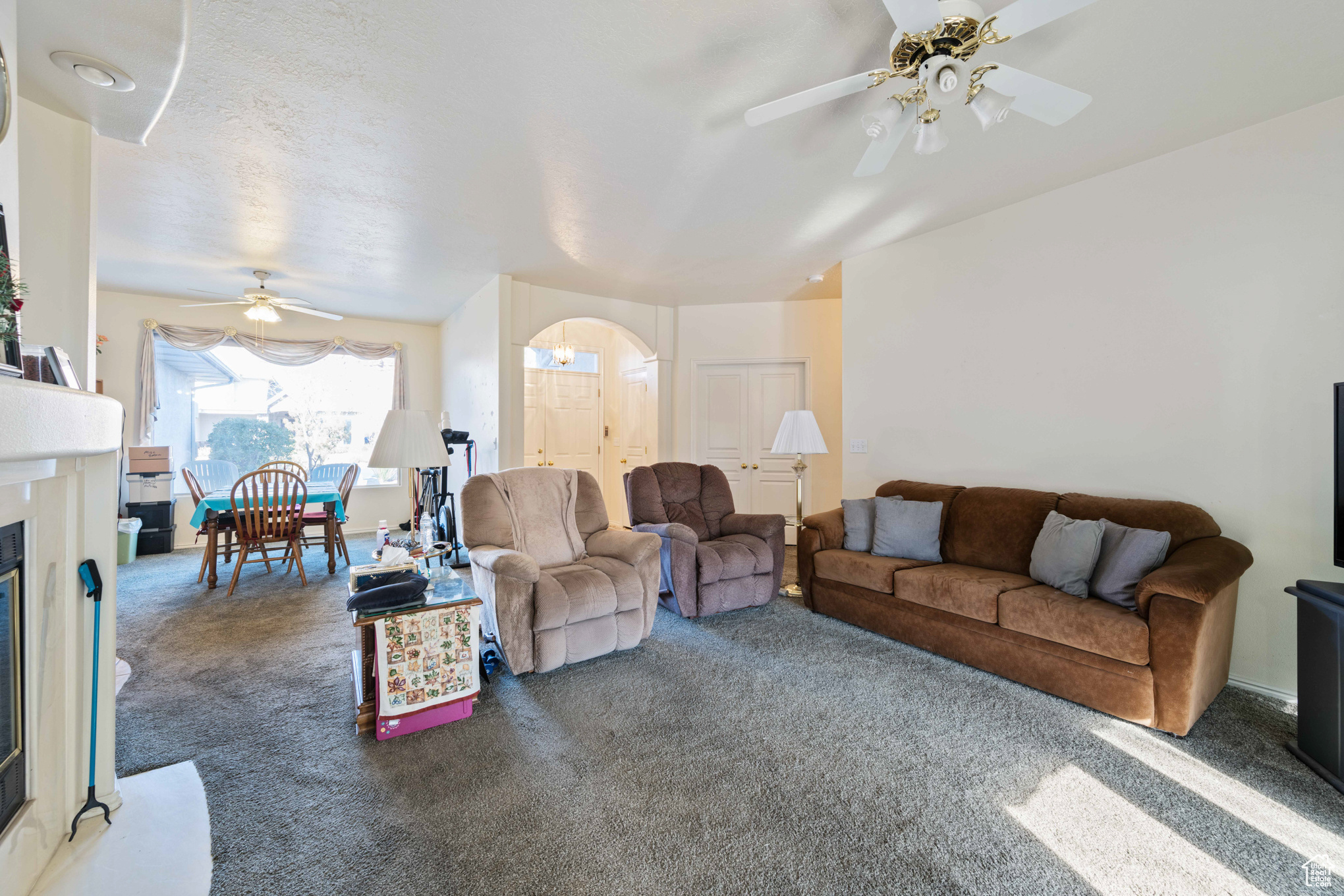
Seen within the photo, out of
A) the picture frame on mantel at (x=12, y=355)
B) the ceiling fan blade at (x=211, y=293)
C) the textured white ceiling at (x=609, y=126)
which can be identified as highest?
the ceiling fan blade at (x=211, y=293)

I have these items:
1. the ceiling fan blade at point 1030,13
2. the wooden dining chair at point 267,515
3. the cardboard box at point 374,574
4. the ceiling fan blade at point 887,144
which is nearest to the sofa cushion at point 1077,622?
the ceiling fan blade at point 887,144

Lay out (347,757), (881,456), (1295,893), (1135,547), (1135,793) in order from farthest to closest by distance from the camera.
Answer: (881,456), (1135,547), (347,757), (1135,793), (1295,893)

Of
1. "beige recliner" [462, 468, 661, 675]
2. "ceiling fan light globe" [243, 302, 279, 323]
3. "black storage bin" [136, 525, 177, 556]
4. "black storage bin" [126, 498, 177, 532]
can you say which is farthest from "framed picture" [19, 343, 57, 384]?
"black storage bin" [136, 525, 177, 556]

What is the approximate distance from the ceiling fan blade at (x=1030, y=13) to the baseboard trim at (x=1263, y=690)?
296cm

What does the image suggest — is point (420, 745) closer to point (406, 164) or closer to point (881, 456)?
point (406, 164)

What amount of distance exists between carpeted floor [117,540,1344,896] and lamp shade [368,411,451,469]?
110 cm

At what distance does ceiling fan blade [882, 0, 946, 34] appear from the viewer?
147 centimetres

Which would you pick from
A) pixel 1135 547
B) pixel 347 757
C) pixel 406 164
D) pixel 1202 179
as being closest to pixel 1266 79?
pixel 1202 179

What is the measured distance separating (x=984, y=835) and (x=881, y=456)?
2.82 meters

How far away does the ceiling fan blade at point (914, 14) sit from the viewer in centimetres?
147

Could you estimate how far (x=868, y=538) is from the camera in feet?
11.3

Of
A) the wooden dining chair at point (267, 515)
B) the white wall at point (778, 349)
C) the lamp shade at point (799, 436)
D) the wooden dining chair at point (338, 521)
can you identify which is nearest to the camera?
the lamp shade at point (799, 436)

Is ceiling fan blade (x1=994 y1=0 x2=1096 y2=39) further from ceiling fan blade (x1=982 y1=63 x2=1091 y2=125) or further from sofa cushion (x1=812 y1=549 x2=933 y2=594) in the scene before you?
sofa cushion (x1=812 y1=549 x2=933 y2=594)

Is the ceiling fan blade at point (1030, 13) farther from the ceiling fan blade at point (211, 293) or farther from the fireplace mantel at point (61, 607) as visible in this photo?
the ceiling fan blade at point (211, 293)
